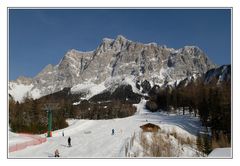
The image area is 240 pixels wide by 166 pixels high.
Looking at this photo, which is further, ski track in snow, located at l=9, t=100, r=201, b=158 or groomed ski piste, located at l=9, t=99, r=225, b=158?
ski track in snow, located at l=9, t=100, r=201, b=158

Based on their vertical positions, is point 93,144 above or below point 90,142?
above

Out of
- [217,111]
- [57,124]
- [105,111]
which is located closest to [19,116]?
[57,124]

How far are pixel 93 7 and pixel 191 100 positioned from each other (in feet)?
192

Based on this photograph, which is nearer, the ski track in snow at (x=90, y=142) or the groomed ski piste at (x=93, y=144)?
the groomed ski piste at (x=93, y=144)

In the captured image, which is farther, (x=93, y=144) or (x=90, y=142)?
(x=90, y=142)

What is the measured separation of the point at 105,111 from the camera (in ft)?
394

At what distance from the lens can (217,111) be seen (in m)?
41.1
